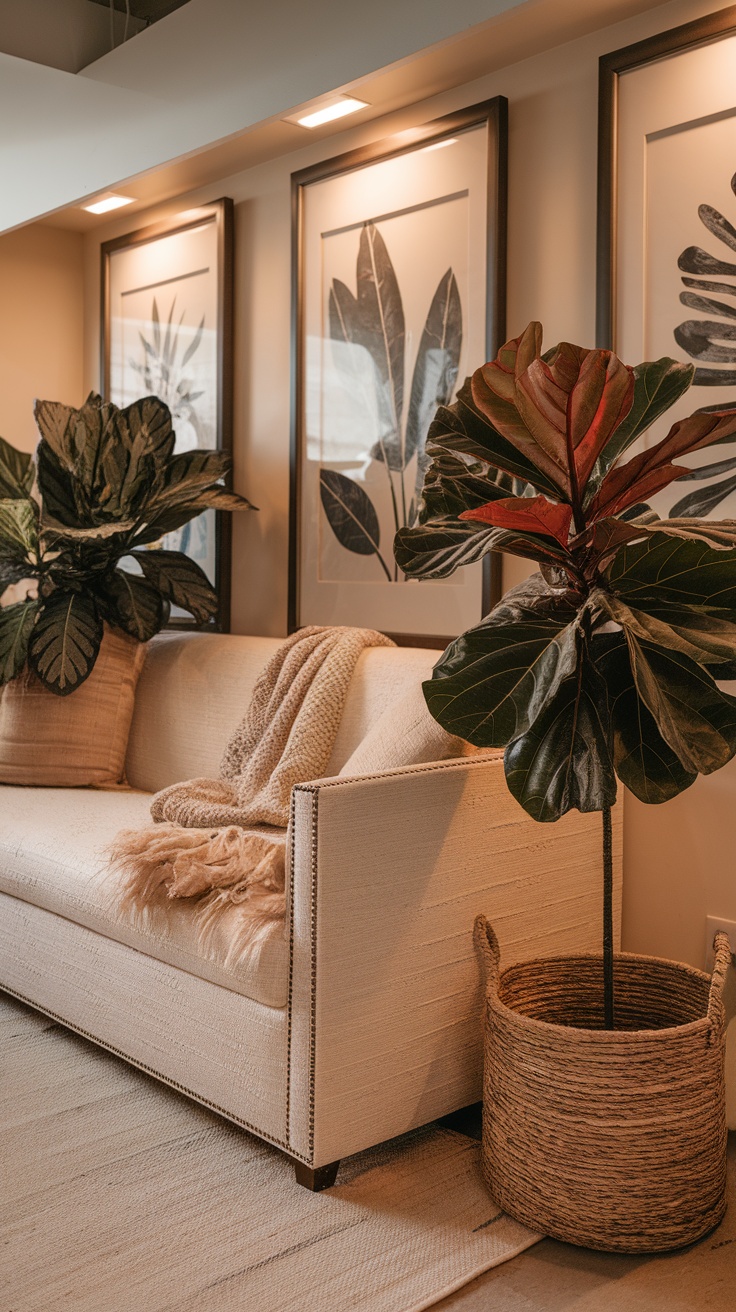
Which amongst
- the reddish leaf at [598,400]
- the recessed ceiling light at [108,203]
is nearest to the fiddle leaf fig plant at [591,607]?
the reddish leaf at [598,400]

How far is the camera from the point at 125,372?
13.1 feet

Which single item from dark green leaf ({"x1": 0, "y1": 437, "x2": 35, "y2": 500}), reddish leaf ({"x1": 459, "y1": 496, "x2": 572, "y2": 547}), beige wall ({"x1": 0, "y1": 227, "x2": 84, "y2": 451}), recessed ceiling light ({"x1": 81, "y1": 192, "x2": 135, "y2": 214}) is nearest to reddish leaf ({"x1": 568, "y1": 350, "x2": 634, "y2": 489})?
reddish leaf ({"x1": 459, "y1": 496, "x2": 572, "y2": 547})

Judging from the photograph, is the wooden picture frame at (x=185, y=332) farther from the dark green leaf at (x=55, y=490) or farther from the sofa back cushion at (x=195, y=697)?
the dark green leaf at (x=55, y=490)

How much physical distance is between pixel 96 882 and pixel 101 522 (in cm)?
128

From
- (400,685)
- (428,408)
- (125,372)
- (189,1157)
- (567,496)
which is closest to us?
(567,496)

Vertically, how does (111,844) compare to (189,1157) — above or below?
above

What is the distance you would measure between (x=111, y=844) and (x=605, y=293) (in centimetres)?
159

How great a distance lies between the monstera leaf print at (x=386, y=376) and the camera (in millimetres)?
2867

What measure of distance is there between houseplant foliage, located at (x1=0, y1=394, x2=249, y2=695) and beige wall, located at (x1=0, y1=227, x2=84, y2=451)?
0.94 m

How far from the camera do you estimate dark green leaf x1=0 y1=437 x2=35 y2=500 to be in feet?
11.3

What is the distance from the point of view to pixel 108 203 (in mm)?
3795

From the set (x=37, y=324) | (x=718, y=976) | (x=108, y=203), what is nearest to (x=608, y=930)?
(x=718, y=976)

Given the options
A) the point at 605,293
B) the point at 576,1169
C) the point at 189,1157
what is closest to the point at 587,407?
the point at 605,293

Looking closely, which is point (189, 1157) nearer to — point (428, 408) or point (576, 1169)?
point (576, 1169)
